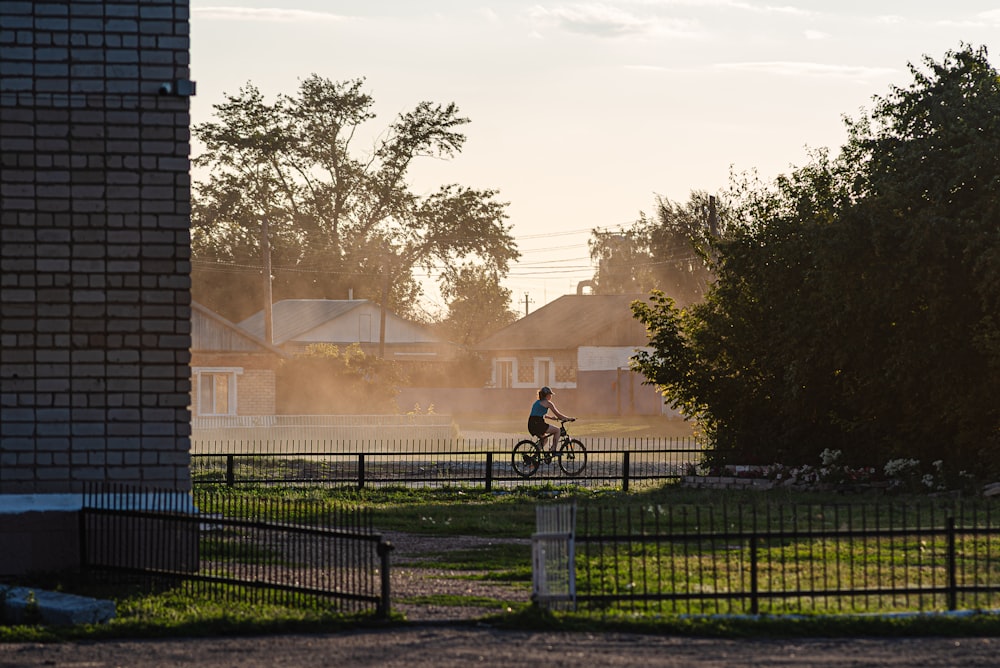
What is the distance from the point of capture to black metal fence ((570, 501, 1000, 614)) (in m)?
11.4

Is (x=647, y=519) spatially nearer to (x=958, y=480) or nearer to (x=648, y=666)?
(x=958, y=480)

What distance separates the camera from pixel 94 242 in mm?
14055

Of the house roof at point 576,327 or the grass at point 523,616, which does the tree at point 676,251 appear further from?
the grass at point 523,616

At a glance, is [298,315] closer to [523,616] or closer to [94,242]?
[94,242]

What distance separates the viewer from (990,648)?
10266 mm

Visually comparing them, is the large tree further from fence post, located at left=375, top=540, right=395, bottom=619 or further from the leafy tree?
the leafy tree

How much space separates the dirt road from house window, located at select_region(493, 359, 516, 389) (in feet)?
224

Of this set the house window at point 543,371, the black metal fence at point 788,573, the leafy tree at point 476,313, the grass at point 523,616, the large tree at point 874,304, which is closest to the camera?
the grass at point 523,616

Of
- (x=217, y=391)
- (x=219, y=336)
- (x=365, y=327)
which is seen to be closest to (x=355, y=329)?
(x=365, y=327)

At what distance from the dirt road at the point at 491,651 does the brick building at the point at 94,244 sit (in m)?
3.57

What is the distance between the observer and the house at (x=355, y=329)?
8038 centimetres

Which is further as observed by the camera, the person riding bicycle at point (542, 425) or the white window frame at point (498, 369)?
the white window frame at point (498, 369)

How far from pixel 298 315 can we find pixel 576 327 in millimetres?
15520

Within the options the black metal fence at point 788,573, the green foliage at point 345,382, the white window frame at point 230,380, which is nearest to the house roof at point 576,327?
the green foliage at point 345,382
